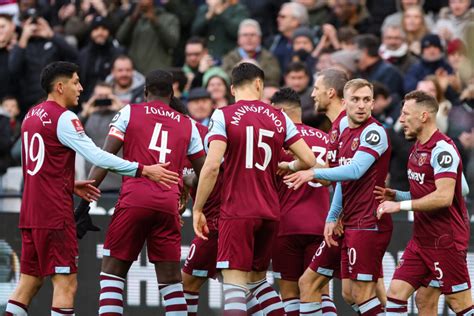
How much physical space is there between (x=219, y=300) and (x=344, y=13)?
604 centimetres

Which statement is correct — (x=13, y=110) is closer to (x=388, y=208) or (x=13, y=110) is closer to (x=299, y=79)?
(x=299, y=79)

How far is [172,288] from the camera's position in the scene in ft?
38.0

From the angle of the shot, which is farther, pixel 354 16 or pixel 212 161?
pixel 354 16

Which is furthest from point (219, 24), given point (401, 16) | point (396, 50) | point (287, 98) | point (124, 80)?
point (287, 98)

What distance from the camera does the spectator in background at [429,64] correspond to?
16531mm

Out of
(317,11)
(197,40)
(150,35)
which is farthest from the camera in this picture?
(317,11)

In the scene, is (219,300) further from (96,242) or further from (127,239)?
(127,239)

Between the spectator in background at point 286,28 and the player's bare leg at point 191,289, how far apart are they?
234 inches

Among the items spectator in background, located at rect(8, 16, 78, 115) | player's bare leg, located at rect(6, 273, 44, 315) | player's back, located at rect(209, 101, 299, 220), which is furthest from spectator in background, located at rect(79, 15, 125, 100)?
player's back, located at rect(209, 101, 299, 220)

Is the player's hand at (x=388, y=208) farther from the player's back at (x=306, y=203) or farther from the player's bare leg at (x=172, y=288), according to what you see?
the player's bare leg at (x=172, y=288)

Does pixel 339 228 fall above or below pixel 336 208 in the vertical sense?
below

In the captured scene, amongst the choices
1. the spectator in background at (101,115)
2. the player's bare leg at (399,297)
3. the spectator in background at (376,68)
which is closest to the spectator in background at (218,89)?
the spectator in background at (101,115)

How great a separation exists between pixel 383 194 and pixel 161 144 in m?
2.12

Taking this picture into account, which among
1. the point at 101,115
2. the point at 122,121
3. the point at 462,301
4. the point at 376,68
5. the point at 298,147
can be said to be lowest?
the point at 462,301
